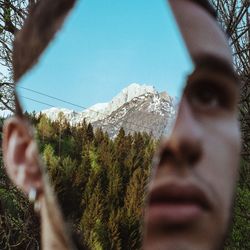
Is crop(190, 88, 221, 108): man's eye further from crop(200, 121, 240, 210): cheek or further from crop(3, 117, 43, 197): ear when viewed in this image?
crop(3, 117, 43, 197): ear

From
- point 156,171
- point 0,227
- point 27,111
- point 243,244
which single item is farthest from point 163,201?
point 243,244

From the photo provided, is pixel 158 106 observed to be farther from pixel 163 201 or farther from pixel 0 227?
pixel 0 227

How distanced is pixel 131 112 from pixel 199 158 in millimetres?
388

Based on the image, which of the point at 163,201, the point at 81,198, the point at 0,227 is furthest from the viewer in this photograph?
the point at 0,227

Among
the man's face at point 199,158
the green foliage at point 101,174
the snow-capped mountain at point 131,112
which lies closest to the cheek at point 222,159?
the man's face at point 199,158

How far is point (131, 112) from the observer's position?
911 millimetres

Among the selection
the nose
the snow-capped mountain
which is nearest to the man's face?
the nose

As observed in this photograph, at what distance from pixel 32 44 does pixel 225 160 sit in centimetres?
27

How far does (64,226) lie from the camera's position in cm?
59

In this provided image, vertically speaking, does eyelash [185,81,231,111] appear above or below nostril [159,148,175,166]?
above

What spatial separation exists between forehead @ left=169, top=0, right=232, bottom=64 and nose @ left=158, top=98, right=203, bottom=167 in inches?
3.2

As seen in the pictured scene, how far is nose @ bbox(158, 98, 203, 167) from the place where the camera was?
0.53 metres

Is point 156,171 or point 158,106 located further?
point 158,106

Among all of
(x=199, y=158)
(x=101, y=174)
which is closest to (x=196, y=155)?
(x=199, y=158)
